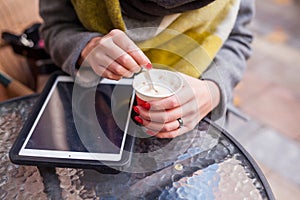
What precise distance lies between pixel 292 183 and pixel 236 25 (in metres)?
0.70

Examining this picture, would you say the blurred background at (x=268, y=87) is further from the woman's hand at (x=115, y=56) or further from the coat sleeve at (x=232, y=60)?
the coat sleeve at (x=232, y=60)

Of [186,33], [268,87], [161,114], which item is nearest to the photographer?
[161,114]

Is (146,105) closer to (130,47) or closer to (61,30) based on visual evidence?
(130,47)

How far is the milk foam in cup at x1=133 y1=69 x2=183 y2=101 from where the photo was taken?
0.61m

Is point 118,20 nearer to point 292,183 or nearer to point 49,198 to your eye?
point 49,198

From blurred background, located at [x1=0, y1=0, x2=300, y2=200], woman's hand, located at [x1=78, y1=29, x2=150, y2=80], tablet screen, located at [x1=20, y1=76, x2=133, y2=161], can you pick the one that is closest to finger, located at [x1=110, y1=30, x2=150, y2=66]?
woman's hand, located at [x1=78, y1=29, x2=150, y2=80]

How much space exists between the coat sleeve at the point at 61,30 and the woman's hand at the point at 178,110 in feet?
0.60

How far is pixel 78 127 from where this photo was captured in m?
0.63

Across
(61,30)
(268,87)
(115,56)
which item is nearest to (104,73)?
(115,56)

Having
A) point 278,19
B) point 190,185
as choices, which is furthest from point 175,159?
point 278,19

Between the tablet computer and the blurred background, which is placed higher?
the tablet computer

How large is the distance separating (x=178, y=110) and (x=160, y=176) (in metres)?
0.10

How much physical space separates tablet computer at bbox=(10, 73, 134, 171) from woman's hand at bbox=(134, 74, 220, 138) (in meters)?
0.04

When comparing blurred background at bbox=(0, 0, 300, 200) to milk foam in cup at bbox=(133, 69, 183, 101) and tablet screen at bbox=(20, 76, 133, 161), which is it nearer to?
tablet screen at bbox=(20, 76, 133, 161)
